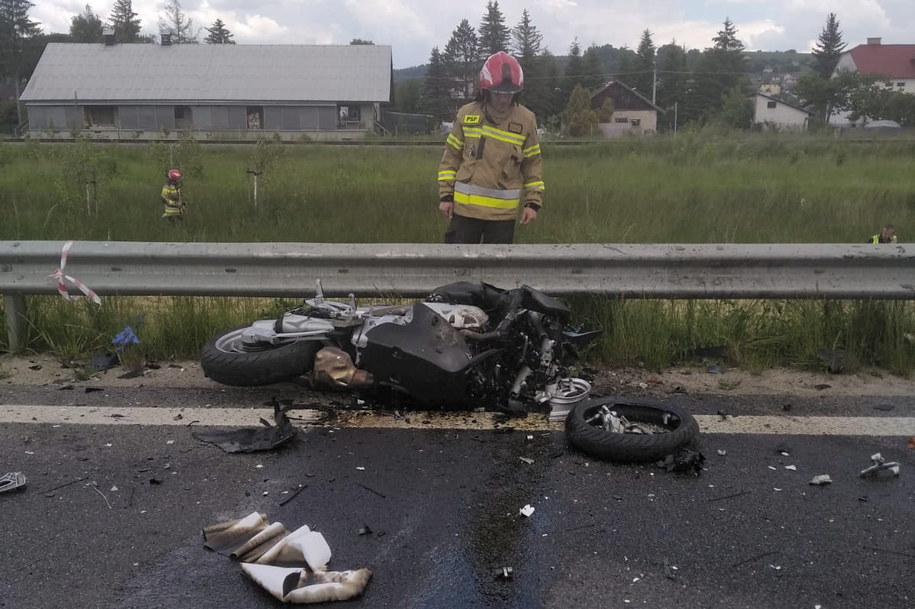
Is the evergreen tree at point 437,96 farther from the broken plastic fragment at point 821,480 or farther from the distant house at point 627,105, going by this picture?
the broken plastic fragment at point 821,480

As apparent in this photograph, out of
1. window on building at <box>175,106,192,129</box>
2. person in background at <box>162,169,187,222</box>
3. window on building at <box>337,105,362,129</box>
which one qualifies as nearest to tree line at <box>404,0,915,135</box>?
window on building at <box>337,105,362,129</box>

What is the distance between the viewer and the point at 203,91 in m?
53.6

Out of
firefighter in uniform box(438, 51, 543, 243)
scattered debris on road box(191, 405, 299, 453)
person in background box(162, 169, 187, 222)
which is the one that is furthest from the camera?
person in background box(162, 169, 187, 222)

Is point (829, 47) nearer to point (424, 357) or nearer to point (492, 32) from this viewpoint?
point (492, 32)

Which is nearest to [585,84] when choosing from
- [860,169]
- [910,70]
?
[910,70]

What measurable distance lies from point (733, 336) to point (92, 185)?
9281 mm

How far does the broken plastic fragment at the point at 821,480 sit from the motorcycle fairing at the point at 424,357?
152cm

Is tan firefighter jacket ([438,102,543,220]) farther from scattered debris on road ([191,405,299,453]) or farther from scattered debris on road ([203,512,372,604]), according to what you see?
scattered debris on road ([203,512,372,604])

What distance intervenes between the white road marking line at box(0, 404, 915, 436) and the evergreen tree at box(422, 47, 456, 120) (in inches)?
3015

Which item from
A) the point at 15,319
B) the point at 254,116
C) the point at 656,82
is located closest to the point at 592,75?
the point at 656,82

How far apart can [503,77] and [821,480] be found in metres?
3.24

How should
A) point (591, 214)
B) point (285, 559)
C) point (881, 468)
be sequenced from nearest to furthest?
1. point (285, 559)
2. point (881, 468)
3. point (591, 214)

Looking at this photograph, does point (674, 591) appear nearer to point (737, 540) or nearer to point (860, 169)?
point (737, 540)

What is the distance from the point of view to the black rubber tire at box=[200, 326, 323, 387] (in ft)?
13.8
